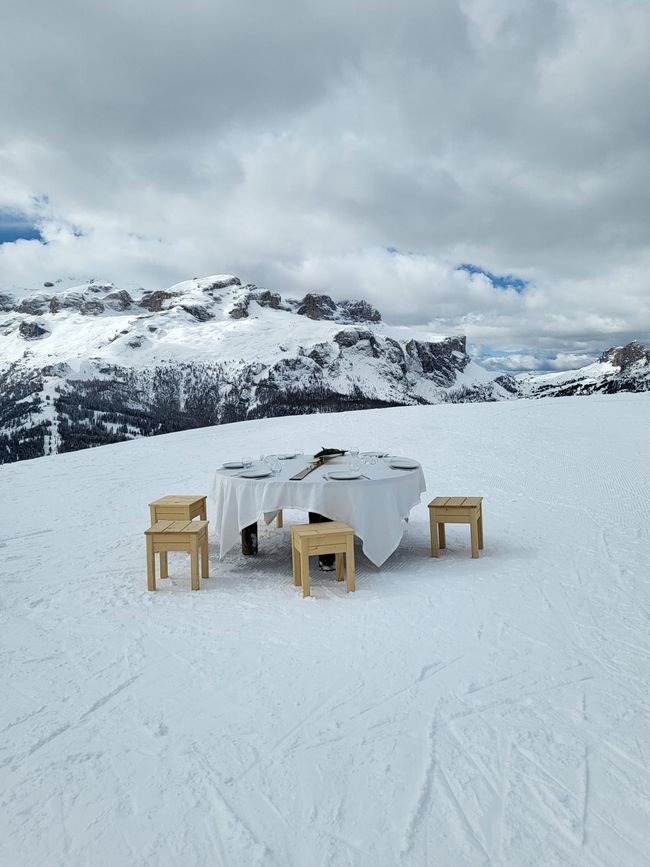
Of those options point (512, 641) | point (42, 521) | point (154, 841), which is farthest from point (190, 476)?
point (154, 841)

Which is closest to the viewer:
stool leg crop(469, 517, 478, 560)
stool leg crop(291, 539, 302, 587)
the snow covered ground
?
the snow covered ground

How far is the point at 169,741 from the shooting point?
9.10 ft

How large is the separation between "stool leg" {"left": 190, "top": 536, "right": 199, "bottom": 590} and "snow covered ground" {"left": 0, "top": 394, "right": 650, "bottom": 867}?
0.36 ft

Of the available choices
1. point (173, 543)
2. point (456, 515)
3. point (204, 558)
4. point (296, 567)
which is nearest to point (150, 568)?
point (173, 543)

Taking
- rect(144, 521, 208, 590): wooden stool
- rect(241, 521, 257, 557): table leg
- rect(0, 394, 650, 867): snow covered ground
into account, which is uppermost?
rect(144, 521, 208, 590): wooden stool

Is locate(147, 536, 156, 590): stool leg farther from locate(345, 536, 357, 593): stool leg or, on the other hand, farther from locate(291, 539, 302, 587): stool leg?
locate(345, 536, 357, 593): stool leg

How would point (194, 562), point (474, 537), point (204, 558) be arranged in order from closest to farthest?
point (194, 562), point (204, 558), point (474, 537)

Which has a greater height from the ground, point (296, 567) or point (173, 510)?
point (173, 510)

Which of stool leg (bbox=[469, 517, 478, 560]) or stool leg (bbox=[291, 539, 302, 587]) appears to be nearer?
stool leg (bbox=[291, 539, 302, 587])

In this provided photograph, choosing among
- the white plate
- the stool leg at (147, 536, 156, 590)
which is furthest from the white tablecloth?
the stool leg at (147, 536, 156, 590)

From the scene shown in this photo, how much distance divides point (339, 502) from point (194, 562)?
1.46m

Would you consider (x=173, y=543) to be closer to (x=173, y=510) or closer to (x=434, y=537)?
(x=173, y=510)

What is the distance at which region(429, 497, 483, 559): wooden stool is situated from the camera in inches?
231

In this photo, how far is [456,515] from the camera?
5914 millimetres
